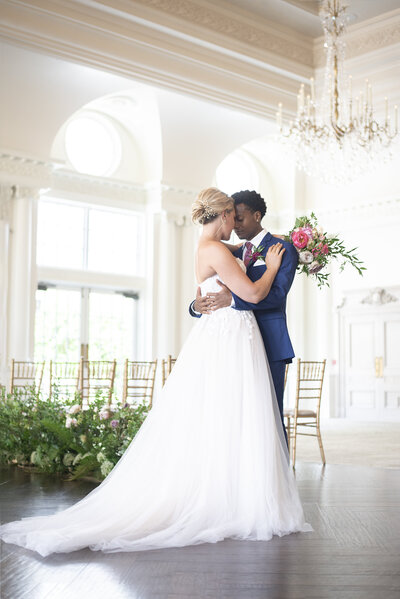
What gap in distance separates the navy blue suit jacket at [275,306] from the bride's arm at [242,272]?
0.06 m

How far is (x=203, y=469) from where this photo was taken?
13.1ft

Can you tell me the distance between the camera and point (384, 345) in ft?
49.4

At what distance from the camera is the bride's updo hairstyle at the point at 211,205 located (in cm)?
423

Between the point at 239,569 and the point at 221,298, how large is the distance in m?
1.62

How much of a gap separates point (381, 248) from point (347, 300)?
1.35m

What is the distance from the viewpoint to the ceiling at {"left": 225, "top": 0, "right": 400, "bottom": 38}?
10.9 meters

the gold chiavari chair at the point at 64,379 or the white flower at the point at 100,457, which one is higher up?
the gold chiavari chair at the point at 64,379

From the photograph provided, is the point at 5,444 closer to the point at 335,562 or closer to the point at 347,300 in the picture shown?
the point at 335,562

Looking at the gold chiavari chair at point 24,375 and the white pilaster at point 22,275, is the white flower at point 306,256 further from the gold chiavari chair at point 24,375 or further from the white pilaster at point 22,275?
the white pilaster at point 22,275

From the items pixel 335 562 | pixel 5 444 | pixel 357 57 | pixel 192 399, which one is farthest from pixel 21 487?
pixel 357 57

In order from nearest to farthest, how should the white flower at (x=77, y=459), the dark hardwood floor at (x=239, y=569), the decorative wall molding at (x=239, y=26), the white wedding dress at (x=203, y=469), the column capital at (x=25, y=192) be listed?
the dark hardwood floor at (x=239, y=569) < the white wedding dress at (x=203, y=469) < the white flower at (x=77, y=459) < the decorative wall molding at (x=239, y=26) < the column capital at (x=25, y=192)

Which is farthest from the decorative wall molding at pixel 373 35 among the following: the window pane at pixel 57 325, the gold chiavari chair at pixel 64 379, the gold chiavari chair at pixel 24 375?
the gold chiavari chair at pixel 24 375

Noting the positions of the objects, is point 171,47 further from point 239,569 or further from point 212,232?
point 239,569

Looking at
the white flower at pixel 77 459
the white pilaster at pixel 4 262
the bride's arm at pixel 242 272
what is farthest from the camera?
the white pilaster at pixel 4 262
